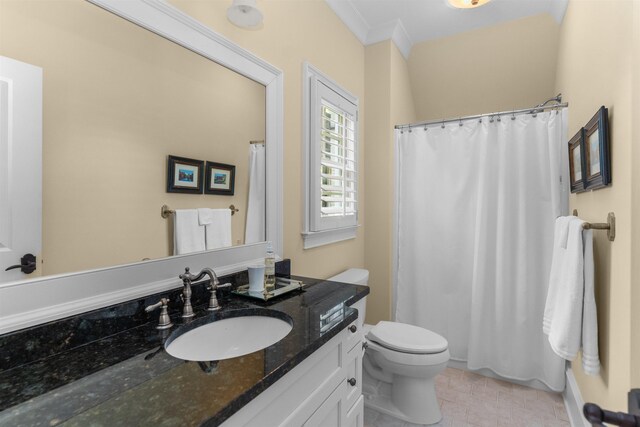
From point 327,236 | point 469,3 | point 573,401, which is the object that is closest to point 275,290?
point 327,236

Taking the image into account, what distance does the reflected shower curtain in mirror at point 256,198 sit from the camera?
1.47 meters

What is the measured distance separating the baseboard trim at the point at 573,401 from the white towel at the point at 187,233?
2.05 meters

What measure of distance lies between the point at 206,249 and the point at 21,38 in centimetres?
81

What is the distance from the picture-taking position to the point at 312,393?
36.8 inches

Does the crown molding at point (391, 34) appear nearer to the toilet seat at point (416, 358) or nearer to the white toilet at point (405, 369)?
the white toilet at point (405, 369)

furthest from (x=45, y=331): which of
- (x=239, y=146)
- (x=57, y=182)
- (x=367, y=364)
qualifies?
(x=367, y=364)

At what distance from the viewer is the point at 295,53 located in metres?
1.77

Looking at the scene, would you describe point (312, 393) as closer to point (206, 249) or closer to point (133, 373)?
point (133, 373)

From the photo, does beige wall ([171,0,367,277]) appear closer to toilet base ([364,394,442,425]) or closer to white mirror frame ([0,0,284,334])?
white mirror frame ([0,0,284,334])

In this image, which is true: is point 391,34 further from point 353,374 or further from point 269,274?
point 353,374

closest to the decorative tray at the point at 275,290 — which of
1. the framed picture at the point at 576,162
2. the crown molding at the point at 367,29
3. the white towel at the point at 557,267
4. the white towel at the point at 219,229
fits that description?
the white towel at the point at 219,229

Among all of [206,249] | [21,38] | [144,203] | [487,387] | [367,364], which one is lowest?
[487,387]

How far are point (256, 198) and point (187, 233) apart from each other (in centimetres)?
40

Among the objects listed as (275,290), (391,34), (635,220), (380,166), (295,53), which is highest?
(391,34)
